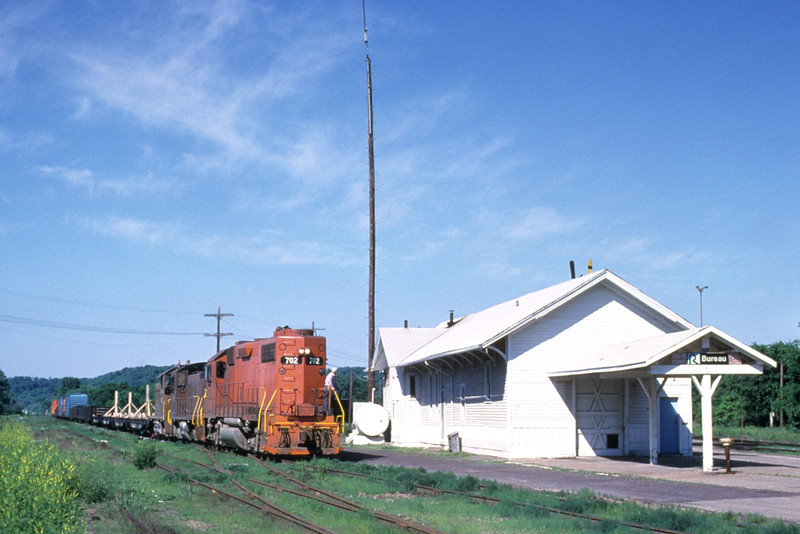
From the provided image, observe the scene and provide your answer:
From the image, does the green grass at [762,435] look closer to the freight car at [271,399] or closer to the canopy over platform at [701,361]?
the canopy over platform at [701,361]

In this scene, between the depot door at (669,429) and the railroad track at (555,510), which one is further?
the depot door at (669,429)

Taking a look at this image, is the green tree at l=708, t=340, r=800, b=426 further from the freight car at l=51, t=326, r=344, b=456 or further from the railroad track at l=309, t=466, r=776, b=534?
the railroad track at l=309, t=466, r=776, b=534

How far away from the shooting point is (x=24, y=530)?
10.2 m

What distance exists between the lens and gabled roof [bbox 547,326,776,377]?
2166 centimetres

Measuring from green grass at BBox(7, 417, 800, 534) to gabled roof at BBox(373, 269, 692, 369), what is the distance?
9.04 meters

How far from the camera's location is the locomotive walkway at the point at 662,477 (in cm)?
1523

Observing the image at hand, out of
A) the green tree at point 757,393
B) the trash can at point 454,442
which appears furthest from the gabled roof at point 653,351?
the green tree at point 757,393

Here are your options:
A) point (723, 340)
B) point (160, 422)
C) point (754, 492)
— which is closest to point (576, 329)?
point (723, 340)

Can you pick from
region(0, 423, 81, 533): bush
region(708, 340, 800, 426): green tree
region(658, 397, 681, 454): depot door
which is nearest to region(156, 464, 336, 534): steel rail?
Answer: region(0, 423, 81, 533): bush

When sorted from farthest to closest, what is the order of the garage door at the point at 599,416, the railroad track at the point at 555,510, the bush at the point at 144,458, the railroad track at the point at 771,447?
the railroad track at the point at 771,447, the garage door at the point at 599,416, the bush at the point at 144,458, the railroad track at the point at 555,510

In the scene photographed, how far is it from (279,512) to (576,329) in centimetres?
1753

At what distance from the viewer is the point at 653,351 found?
22.4 meters

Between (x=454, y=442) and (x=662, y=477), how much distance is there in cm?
1264

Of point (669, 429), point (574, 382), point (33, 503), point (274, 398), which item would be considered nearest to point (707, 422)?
point (574, 382)
